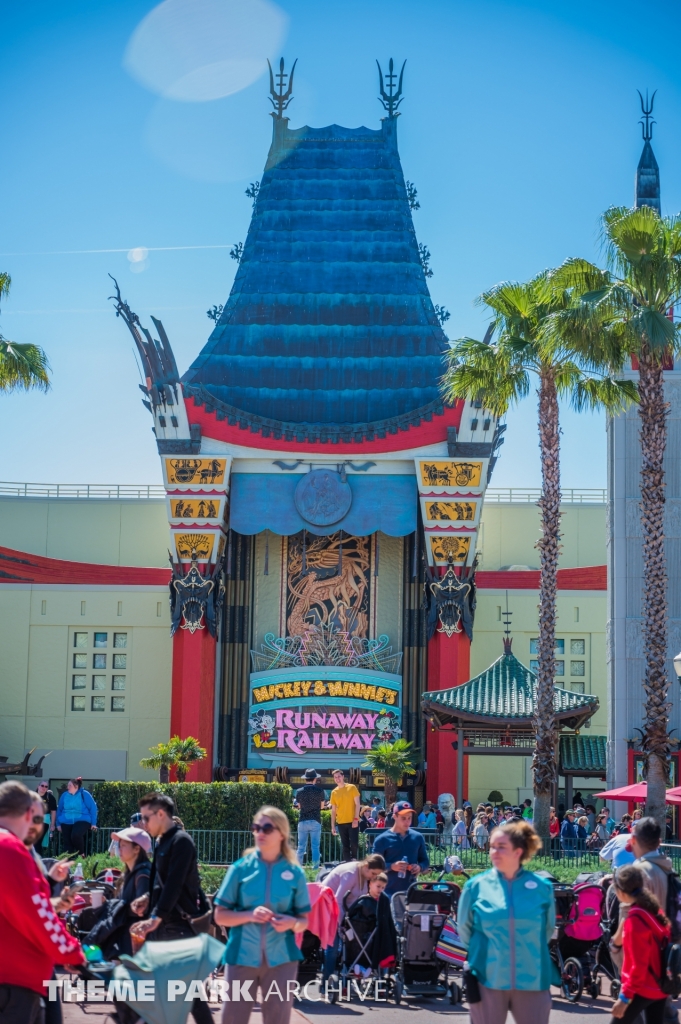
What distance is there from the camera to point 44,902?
6.80 meters

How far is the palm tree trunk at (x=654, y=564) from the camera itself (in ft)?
71.2

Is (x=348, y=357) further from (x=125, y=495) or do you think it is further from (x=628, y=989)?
(x=628, y=989)

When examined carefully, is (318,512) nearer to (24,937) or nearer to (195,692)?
(195,692)

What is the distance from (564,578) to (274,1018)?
3306cm

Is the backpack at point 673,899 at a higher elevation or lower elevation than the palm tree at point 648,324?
lower

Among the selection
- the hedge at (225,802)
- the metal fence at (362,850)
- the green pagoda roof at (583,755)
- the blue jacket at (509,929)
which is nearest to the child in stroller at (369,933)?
the blue jacket at (509,929)

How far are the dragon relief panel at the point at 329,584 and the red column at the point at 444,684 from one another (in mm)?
2348

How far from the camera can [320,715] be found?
37.1 meters

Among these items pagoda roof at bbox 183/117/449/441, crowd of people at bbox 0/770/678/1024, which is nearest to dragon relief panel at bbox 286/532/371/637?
pagoda roof at bbox 183/117/449/441

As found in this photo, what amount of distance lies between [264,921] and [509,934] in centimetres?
137

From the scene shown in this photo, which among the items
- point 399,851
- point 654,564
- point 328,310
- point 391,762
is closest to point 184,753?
point 391,762

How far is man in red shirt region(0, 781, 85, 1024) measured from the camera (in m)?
6.75

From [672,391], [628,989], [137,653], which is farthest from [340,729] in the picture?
[628,989]

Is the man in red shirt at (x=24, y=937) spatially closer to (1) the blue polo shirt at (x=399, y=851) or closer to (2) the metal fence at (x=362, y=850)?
(1) the blue polo shirt at (x=399, y=851)
